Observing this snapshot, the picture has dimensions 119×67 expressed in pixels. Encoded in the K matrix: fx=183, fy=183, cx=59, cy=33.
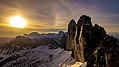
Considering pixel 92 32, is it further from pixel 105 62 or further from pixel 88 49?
pixel 105 62

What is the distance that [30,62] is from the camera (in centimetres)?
13950

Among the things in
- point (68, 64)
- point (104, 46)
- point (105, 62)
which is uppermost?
point (104, 46)

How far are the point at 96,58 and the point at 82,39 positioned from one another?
19.6 m

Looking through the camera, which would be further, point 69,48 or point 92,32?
point 69,48

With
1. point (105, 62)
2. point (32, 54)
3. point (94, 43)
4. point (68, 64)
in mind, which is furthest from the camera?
point (32, 54)

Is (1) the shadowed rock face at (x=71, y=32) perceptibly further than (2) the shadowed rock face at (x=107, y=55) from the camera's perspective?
Yes

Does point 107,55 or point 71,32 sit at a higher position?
point 71,32

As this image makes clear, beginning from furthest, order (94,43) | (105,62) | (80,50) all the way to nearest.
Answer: (80,50) < (94,43) < (105,62)

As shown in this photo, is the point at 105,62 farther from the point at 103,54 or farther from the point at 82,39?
the point at 82,39

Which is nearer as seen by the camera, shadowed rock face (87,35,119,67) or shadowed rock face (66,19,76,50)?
shadowed rock face (87,35,119,67)

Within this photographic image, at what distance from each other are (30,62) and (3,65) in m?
22.7

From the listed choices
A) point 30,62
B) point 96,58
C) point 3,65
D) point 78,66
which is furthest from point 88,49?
point 3,65

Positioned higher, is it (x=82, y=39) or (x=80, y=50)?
(x=82, y=39)

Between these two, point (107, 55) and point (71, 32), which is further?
point (71, 32)
